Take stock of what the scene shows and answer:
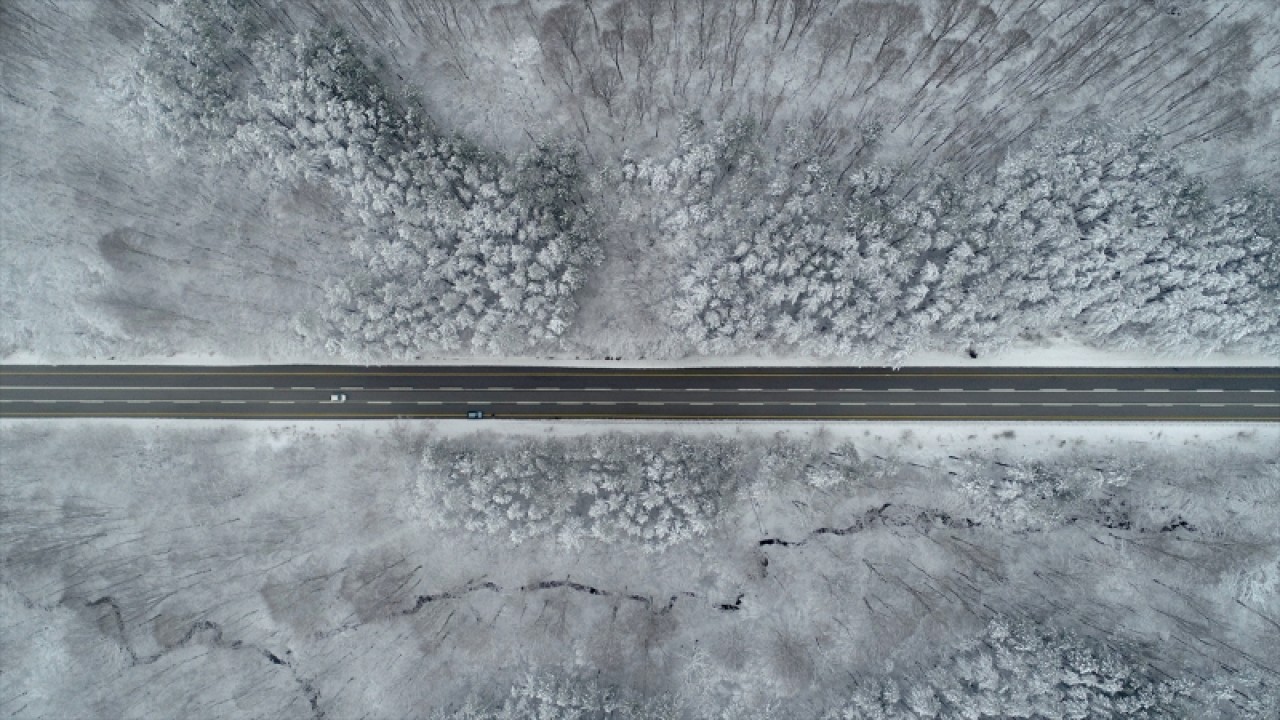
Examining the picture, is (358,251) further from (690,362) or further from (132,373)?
(690,362)

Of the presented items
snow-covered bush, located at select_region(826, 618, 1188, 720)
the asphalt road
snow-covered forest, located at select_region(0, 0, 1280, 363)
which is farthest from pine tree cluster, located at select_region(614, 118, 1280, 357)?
snow-covered bush, located at select_region(826, 618, 1188, 720)

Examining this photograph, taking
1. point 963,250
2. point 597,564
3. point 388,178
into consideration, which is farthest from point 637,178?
point 597,564

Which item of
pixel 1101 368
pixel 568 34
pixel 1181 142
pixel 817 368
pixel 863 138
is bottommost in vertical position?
pixel 1101 368

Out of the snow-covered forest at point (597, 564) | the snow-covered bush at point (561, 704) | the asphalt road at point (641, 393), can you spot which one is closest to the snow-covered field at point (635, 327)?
the snow-covered forest at point (597, 564)

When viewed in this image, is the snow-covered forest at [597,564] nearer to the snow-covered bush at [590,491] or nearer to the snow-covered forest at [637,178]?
the snow-covered bush at [590,491]

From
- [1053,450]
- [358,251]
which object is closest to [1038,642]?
[1053,450]

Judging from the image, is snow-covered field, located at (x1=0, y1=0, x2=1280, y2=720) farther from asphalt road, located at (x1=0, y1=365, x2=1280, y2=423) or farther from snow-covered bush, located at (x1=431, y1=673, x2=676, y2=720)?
asphalt road, located at (x1=0, y1=365, x2=1280, y2=423)
